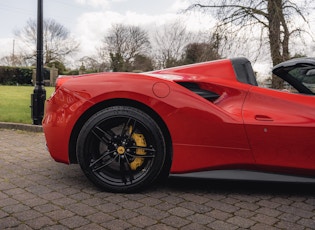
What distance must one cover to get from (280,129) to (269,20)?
32.4 ft

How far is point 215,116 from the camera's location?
2.85m

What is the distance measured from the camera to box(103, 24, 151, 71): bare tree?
44.6 meters

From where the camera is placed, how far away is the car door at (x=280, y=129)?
276 centimetres

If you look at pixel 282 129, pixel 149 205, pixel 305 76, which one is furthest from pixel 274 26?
pixel 149 205

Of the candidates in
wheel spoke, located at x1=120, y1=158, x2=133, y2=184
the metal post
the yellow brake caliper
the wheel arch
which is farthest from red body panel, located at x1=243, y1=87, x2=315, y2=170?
the metal post

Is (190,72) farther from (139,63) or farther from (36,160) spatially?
(139,63)

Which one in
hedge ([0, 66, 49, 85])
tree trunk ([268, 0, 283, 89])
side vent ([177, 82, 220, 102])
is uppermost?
tree trunk ([268, 0, 283, 89])

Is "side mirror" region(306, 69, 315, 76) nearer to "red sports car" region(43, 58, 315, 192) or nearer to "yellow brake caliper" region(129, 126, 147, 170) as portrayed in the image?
"red sports car" region(43, 58, 315, 192)

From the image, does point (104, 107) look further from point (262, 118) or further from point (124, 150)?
point (262, 118)

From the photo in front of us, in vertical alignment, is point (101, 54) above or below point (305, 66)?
above

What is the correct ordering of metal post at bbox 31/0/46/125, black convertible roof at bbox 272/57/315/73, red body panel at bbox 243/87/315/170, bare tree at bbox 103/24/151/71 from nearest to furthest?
red body panel at bbox 243/87/315/170 < black convertible roof at bbox 272/57/315/73 < metal post at bbox 31/0/46/125 < bare tree at bbox 103/24/151/71

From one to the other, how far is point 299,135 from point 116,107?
1.45m

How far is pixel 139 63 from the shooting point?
43031 millimetres

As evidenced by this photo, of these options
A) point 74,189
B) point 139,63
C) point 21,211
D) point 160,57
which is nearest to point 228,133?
point 74,189
